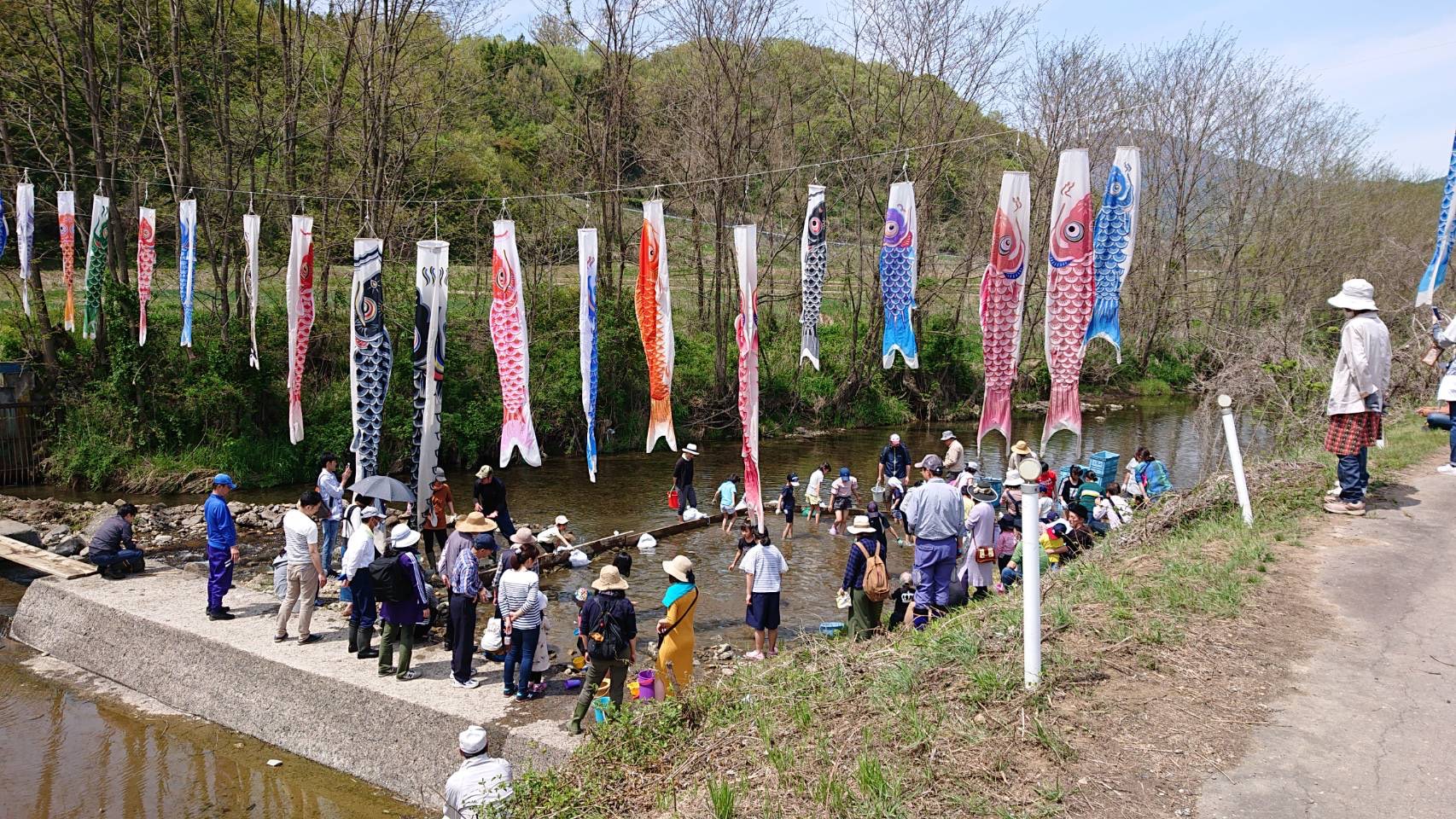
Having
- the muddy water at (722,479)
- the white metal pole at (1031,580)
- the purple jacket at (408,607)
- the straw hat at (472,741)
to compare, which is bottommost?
the muddy water at (722,479)

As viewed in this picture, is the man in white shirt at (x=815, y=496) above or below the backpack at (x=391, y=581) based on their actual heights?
below

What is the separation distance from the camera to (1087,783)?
4609 mm

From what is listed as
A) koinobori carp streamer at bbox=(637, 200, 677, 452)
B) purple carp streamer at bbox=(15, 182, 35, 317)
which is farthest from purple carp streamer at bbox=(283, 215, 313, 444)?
purple carp streamer at bbox=(15, 182, 35, 317)

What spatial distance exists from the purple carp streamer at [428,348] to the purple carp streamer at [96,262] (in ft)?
29.5

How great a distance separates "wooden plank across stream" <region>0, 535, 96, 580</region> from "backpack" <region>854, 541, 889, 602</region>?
994 cm

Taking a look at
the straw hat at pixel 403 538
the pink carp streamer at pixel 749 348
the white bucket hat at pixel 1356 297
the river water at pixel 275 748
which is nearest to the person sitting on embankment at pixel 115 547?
the river water at pixel 275 748

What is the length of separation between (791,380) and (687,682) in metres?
21.9

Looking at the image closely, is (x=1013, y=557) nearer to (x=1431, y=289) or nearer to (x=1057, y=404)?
(x=1057, y=404)

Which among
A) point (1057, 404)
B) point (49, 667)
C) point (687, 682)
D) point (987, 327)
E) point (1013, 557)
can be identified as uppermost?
point (987, 327)

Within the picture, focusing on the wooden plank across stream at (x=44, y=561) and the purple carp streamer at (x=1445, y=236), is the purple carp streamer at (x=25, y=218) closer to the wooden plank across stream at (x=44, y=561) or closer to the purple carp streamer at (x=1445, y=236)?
the wooden plank across stream at (x=44, y=561)

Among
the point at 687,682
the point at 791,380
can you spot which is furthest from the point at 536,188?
the point at 687,682

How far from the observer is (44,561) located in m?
12.0

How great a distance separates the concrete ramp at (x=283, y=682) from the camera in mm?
7566

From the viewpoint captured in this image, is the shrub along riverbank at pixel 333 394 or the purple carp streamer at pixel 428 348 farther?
the shrub along riverbank at pixel 333 394
